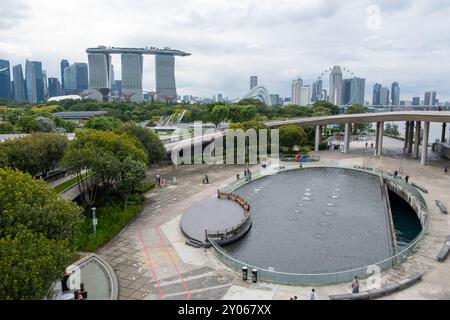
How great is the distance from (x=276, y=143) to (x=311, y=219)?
110 feet

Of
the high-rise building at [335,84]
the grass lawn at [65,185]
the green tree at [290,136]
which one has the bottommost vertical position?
the grass lawn at [65,185]

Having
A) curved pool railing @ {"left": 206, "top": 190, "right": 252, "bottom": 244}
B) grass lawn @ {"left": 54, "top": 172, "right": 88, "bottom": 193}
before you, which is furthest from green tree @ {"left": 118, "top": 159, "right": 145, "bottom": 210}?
curved pool railing @ {"left": 206, "top": 190, "right": 252, "bottom": 244}

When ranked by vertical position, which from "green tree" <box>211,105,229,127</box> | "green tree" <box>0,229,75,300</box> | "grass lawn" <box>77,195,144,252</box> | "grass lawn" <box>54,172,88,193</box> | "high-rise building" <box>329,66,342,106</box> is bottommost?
"grass lawn" <box>77,195,144,252</box>

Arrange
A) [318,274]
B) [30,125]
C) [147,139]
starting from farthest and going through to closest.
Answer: [30,125] → [147,139] → [318,274]

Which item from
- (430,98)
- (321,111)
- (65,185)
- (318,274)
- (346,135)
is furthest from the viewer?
(430,98)

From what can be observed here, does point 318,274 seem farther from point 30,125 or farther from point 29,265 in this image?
point 30,125

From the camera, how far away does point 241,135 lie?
60062 mm

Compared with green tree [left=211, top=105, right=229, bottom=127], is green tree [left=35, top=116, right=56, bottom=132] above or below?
below

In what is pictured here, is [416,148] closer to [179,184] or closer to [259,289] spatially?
[179,184]

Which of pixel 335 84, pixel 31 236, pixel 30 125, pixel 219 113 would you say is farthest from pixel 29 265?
pixel 335 84

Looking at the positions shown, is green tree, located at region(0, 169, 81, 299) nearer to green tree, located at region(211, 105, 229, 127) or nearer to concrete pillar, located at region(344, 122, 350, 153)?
concrete pillar, located at region(344, 122, 350, 153)

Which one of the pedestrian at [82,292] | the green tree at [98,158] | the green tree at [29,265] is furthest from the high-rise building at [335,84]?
the green tree at [29,265]

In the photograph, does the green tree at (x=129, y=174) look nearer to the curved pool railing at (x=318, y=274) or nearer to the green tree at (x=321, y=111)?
the curved pool railing at (x=318, y=274)
